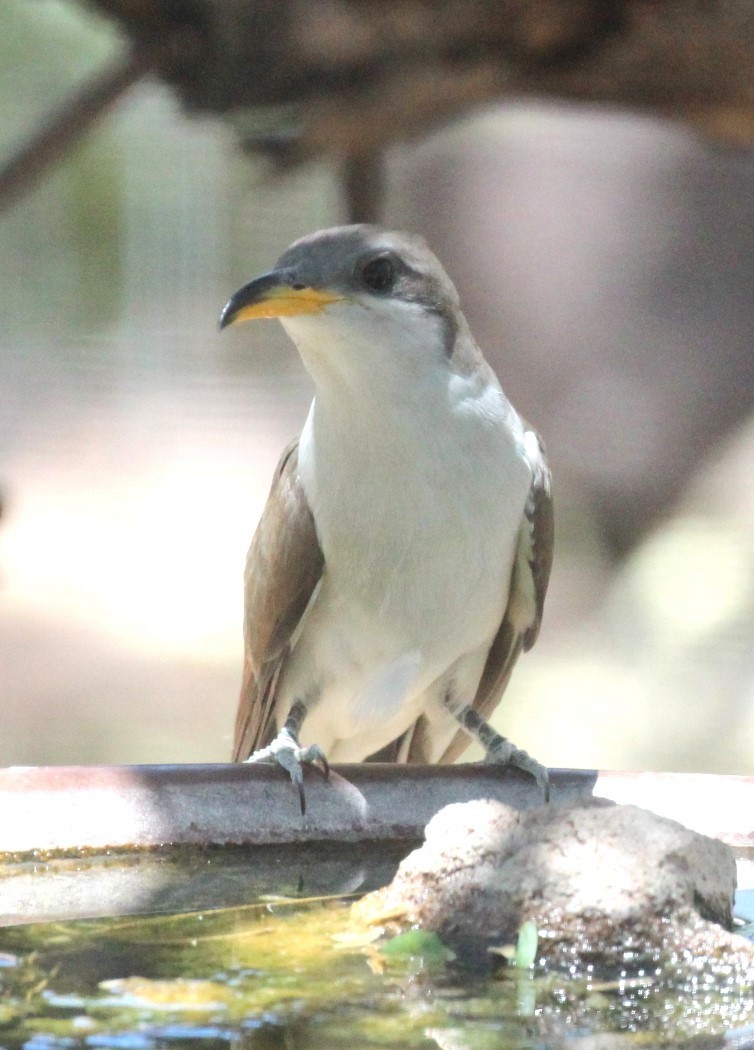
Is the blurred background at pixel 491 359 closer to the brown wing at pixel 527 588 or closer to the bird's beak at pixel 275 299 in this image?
the brown wing at pixel 527 588

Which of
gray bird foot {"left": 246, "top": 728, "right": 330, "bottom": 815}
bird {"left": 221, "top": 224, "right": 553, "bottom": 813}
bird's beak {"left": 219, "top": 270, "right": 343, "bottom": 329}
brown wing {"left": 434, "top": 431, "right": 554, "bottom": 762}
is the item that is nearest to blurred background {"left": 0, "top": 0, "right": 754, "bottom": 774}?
brown wing {"left": 434, "top": 431, "right": 554, "bottom": 762}

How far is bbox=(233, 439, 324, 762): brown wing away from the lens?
12.2 feet

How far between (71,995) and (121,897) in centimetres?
50

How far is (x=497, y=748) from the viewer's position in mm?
3654

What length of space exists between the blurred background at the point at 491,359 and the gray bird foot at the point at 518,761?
463 cm

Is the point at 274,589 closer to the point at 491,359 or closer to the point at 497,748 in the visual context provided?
the point at 497,748

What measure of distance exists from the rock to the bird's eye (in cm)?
129

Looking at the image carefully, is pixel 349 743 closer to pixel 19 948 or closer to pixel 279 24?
pixel 19 948

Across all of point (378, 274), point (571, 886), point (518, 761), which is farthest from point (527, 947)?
point (378, 274)

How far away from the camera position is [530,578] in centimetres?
387

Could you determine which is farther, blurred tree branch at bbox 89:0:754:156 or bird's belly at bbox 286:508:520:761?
blurred tree branch at bbox 89:0:754:156

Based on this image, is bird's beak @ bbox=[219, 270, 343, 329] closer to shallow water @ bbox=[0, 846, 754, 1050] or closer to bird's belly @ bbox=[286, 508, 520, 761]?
bird's belly @ bbox=[286, 508, 520, 761]

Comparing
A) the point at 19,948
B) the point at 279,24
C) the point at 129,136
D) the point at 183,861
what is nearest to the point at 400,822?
the point at 183,861

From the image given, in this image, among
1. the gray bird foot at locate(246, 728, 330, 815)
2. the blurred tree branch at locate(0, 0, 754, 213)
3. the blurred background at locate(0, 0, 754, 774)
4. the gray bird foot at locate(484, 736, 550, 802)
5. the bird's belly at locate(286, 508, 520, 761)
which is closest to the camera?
the gray bird foot at locate(246, 728, 330, 815)
